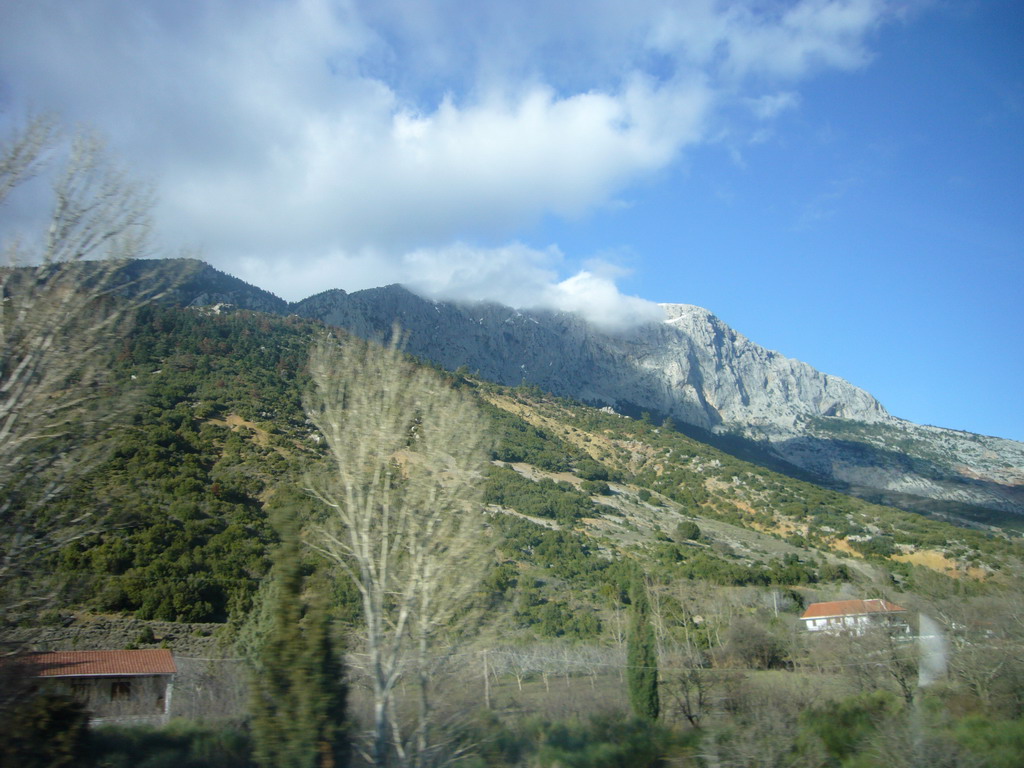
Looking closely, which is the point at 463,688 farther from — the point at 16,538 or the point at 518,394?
the point at 518,394

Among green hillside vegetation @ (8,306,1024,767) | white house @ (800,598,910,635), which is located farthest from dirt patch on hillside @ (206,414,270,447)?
white house @ (800,598,910,635)

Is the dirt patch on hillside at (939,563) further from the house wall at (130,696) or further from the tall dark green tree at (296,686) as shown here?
the tall dark green tree at (296,686)

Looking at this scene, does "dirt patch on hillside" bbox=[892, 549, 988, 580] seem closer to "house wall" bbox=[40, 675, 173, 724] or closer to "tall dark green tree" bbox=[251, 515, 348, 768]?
"house wall" bbox=[40, 675, 173, 724]

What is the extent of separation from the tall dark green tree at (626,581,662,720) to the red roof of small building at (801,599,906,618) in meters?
13.0

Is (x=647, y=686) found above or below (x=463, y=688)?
below

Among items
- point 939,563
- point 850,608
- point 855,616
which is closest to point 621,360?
point 939,563

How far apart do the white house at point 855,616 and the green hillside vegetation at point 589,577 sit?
125 cm

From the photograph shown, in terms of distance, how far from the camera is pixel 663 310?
158 meters

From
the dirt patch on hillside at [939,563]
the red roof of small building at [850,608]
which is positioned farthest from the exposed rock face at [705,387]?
the red roof of small building at [850,608]

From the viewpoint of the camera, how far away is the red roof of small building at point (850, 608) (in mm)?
30261

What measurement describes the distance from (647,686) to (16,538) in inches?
755

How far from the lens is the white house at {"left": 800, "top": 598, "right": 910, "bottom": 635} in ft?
89.6

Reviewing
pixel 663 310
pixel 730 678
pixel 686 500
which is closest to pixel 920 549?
pixel 686 500

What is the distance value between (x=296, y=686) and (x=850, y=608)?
34735 mm
